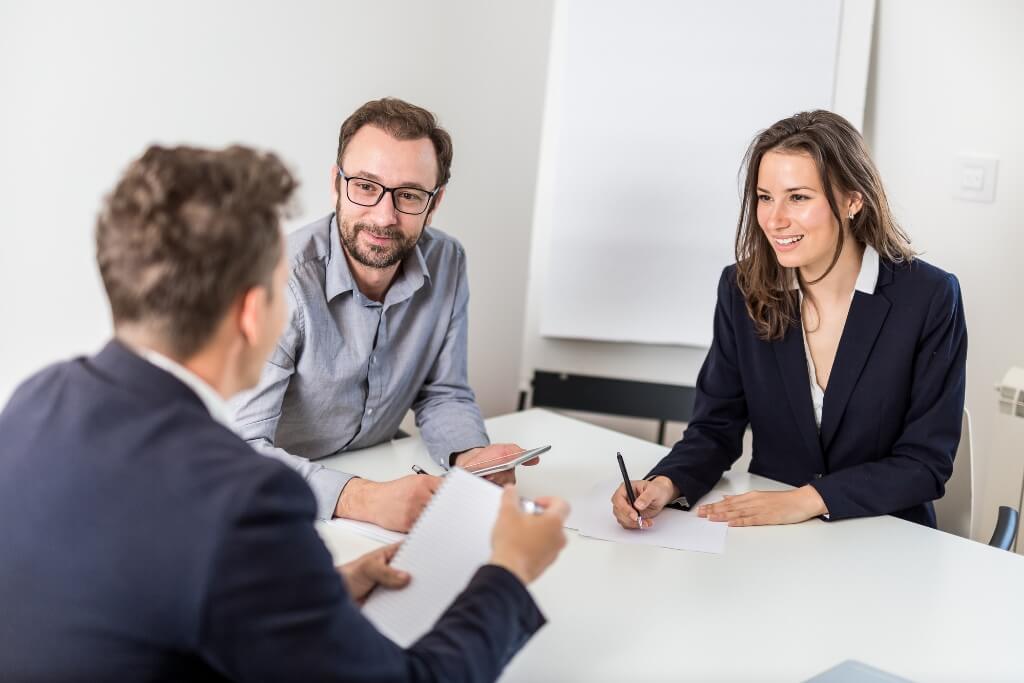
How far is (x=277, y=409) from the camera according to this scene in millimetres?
1822

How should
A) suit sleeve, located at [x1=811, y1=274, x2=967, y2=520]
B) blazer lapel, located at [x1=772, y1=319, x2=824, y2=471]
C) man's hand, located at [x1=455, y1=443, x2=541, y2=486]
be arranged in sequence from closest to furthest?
suit sleeve, located at [x1=811, y1=274, x2=967, y2=520], man's hand, located at [x1=455, y1=443, x2=541, y2=486], blazer lapel, located at [x1=772, y1=319, x2=824, y2=471]

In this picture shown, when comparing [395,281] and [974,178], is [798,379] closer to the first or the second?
[395,281]

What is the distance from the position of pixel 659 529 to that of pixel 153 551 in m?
1.04

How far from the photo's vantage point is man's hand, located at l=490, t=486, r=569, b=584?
1.11 m

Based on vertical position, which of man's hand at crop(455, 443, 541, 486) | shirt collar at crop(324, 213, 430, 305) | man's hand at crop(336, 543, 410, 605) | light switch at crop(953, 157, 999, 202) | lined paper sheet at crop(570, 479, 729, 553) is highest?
light switch at crop(953, 157, 999, 202)

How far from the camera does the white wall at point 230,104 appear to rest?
2.03m

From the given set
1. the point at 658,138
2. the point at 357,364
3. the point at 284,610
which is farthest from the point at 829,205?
the point at 284,610

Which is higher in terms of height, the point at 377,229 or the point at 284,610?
the point at 377,229

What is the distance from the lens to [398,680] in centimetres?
93

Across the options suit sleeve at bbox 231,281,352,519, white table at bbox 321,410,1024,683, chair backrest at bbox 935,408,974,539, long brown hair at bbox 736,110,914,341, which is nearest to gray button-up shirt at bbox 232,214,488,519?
suit sleeve at bbox 231,281,352,519

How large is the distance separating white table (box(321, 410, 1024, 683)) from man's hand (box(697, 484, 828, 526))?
0.02 meters

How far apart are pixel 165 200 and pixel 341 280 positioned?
3.38ft

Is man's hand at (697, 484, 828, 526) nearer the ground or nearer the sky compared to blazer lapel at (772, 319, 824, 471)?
nearer the ground

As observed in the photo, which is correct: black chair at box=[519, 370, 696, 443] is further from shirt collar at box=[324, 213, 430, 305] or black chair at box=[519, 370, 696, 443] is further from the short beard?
the short beard
